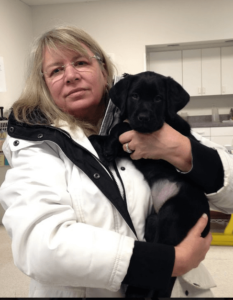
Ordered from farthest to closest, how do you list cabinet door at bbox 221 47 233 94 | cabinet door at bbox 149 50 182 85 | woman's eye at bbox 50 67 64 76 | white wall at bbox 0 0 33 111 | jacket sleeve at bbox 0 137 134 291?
cabinet door at bbox 149 50 182 85 < cabinet door at bbox 221 47 233 94 < white wall at bbox 0 0 33 111 < woman's eye at bbox 50 67 64 76 < jacket sleeve at bbox 0 137 134 291

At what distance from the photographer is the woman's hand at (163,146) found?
3.30 feet

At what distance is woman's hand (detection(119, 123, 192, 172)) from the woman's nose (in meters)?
0.28

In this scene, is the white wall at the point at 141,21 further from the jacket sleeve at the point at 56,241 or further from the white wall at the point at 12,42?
the jacket sleeve at the point at 56,241

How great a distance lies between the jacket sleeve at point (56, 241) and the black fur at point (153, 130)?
0.23 metres

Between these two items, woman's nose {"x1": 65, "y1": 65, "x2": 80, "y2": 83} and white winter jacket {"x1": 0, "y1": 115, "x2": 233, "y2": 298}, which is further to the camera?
woman's nose {"x1": 65, "y1": 65, "x2": 80, "y2": 83}

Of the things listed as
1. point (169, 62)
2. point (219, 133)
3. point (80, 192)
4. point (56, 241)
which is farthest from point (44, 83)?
point (169, 62)

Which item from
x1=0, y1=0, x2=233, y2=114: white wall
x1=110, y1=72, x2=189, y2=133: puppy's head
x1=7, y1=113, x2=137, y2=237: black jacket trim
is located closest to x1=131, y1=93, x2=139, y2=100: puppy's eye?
x1=110, y1=72, x2=189, y2=133: puppy's head

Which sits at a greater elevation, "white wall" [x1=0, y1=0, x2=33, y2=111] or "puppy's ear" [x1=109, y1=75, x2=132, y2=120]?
"white wall" [x1=0, y1=0, x2=33, y2=111]

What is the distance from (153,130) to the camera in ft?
3.47

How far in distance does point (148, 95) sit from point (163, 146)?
241 millimetres

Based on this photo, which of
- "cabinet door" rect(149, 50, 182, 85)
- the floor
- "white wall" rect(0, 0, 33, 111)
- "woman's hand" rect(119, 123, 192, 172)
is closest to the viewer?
"woman's hand" rect(119, 123, 192, 172)

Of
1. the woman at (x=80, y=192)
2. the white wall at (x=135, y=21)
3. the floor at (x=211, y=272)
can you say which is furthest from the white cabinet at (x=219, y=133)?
the woman at (x=80, y=192)

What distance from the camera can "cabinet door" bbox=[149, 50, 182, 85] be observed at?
5636 mm

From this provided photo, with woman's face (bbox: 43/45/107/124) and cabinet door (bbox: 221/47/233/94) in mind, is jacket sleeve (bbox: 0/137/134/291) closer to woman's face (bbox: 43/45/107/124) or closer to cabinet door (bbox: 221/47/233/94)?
woman's face (bbox: 43/45/107/124)
